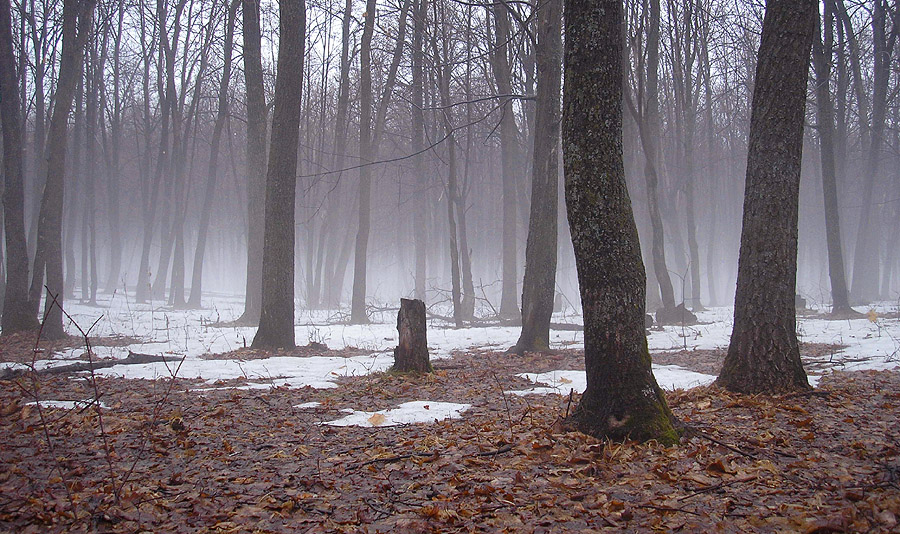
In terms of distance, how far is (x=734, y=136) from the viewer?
31766 mm

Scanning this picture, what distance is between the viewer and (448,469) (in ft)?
12.6

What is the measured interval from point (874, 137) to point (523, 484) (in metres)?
23.3

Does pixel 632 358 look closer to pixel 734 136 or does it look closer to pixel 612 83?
pixel 612 83

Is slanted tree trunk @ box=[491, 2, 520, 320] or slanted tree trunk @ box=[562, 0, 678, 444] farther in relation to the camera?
slanted tree trunk @ box=[491, 2, 520, 320]

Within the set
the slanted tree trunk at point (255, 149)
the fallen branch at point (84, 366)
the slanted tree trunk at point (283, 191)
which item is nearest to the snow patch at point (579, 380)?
the fallen branch at point (84, 366)

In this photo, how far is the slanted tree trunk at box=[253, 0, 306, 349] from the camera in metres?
10.9

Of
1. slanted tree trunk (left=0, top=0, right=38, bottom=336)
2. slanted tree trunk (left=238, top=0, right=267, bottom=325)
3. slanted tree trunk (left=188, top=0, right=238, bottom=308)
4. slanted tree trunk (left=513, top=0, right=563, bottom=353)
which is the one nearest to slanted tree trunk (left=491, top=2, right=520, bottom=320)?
slanted tree trunk (left=238, top=0, right=267, bottom=325)

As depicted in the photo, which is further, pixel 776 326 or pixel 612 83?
pixel 776 326

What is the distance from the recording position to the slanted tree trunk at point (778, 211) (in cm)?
568

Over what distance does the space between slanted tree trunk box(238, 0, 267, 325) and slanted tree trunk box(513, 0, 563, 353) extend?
775 cm

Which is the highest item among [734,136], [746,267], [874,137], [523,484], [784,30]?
[734,136]

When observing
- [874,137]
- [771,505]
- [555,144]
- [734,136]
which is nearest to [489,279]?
[734,136]

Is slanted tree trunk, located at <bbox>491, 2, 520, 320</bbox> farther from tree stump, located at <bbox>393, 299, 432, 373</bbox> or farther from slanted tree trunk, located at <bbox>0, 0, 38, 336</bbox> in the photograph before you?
slanted tree trunk, located at <bbox>0, 0, 38, 336</bbox>

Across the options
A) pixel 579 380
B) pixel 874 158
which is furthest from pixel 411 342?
pixel 874 158
